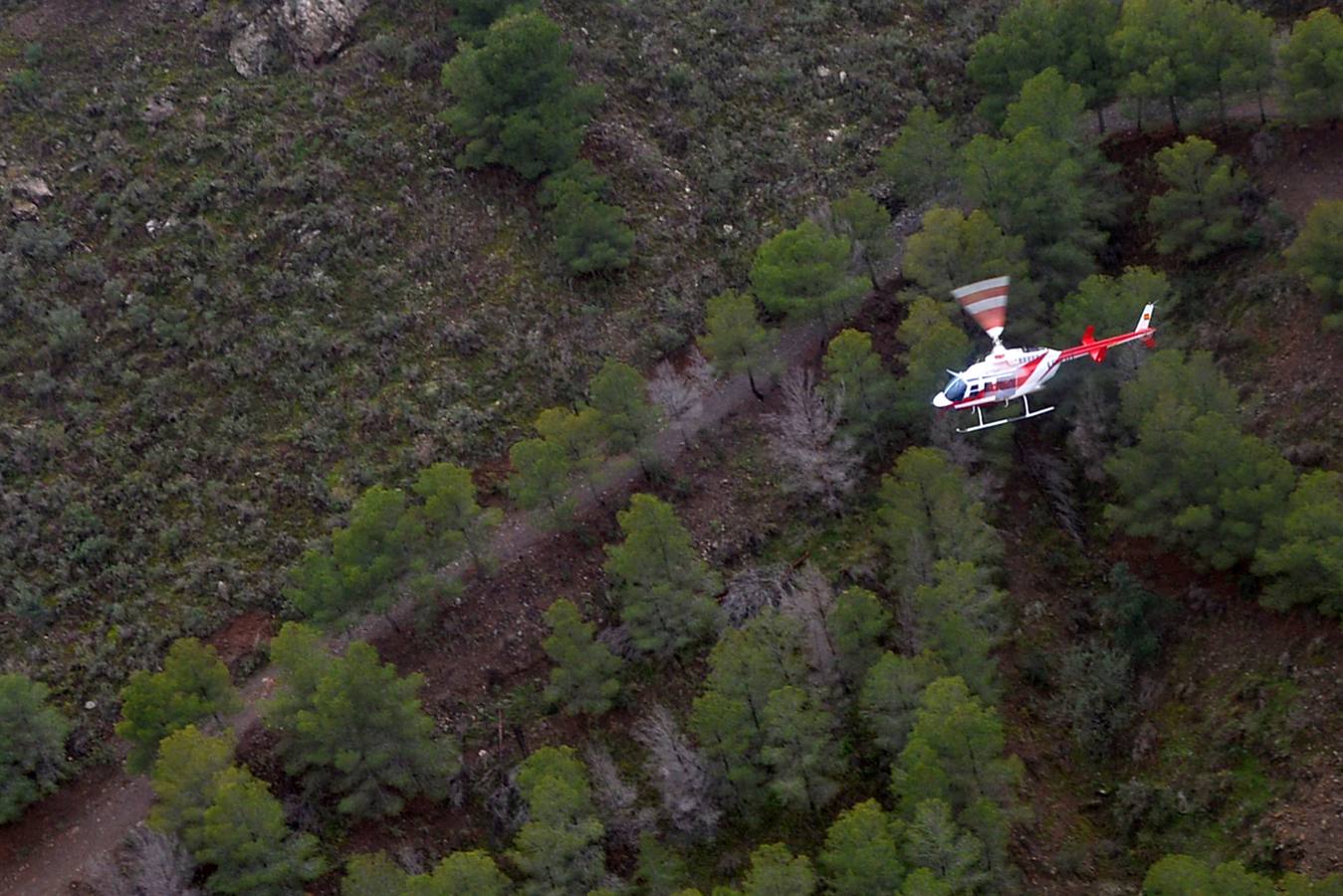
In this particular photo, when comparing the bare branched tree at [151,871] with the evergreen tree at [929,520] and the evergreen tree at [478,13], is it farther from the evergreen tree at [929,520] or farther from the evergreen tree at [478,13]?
the evergreen tree at [478,13]

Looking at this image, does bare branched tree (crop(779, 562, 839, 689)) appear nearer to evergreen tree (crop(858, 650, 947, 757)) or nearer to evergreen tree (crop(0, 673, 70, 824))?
evergreen tree (crop(858, 650, 947, 757))

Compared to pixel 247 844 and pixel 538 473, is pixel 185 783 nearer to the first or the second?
pixel 247 844

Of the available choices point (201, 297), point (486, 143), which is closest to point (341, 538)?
point (201, 297)

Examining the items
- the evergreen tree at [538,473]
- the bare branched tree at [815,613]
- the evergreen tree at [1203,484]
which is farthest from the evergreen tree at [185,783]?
the evergreen tree at [1203,484]

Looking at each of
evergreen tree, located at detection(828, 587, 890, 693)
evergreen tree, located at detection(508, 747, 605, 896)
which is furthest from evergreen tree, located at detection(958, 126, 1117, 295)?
evergreen tree, located at detection(508, 747, 605, 896)

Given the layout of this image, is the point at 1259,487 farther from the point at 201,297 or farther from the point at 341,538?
the point at 201,297

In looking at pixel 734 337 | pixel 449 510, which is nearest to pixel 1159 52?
pixel 734 337
